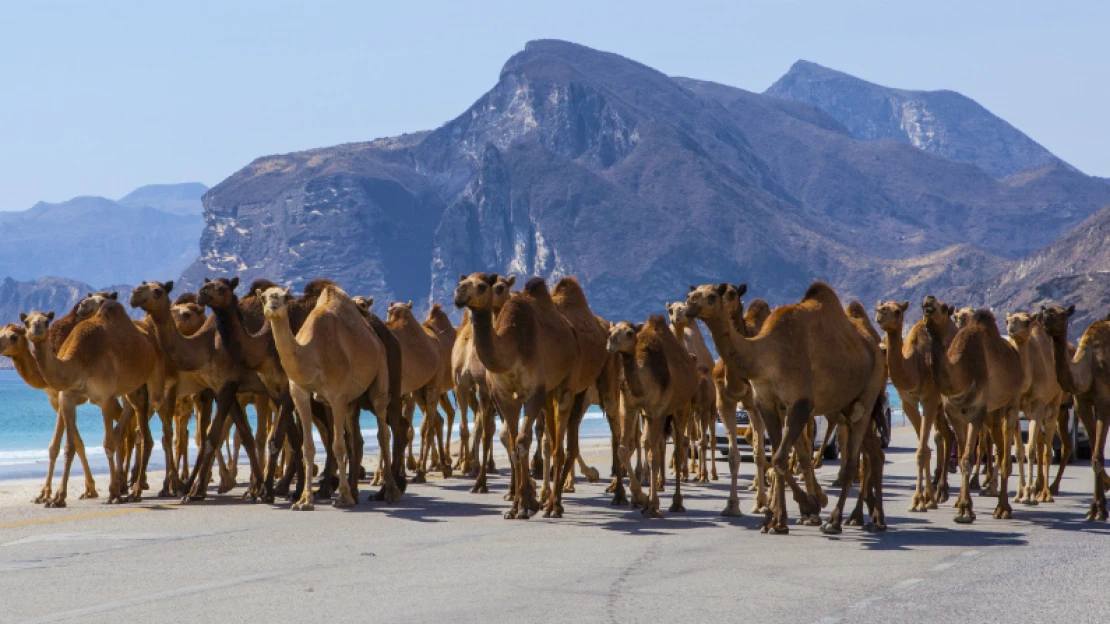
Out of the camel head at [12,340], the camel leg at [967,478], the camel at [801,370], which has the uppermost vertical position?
the camel head at [12,340]

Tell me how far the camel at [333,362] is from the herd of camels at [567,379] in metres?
0.03

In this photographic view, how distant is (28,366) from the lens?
1909cm

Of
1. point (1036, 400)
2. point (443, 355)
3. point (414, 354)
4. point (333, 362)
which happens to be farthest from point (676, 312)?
point (443, 355)

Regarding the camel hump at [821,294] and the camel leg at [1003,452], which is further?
the camel leg at [1003,452]

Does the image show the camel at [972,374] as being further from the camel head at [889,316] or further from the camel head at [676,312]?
the camel head at [676,312]

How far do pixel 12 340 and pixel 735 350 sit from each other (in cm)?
1002

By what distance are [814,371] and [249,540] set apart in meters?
6.19

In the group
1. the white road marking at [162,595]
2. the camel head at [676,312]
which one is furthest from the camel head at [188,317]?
the white road marking at [162,595]

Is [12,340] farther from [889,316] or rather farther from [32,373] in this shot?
[889,316]

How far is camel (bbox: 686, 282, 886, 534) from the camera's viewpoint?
14578 mm

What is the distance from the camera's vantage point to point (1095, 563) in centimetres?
1270

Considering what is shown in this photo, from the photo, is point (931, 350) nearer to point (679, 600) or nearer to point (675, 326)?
point (675, 326)

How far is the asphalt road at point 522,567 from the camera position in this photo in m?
9.90

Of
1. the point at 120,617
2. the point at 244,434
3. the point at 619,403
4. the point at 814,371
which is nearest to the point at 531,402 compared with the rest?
the point at 619,403
